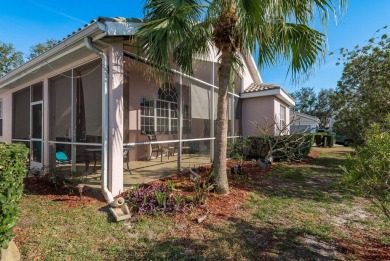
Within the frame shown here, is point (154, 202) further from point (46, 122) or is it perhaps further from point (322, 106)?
point (322, 106)

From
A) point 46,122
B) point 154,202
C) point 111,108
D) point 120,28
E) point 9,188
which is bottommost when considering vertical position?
point 154,202

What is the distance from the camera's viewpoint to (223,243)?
336 cm

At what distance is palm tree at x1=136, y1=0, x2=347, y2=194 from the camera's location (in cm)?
415

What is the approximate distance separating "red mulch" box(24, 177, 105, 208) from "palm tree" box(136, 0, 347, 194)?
2.96 m

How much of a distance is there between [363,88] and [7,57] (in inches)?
1456

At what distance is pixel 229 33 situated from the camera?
500cm

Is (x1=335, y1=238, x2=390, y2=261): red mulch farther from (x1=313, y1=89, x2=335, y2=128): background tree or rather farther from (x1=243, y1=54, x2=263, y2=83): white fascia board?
(x1=313, y1=89, x2=335, y2=128): background tree

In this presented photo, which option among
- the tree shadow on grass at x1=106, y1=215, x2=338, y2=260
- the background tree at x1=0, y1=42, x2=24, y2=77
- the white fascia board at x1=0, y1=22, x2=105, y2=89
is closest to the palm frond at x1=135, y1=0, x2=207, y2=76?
the white fascia board at x1=0, y1=22, x2=105, y2=89

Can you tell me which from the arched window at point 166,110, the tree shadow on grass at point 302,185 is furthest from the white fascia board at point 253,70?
the tree shadow on grass at point 302,185

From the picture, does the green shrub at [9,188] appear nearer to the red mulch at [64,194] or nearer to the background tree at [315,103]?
the red mulch at [64,194]

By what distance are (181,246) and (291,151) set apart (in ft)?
30.5

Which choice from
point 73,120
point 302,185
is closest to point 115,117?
point 73,120

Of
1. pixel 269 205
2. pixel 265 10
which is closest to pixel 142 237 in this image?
pixel 269 205

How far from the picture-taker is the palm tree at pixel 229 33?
163 inches
